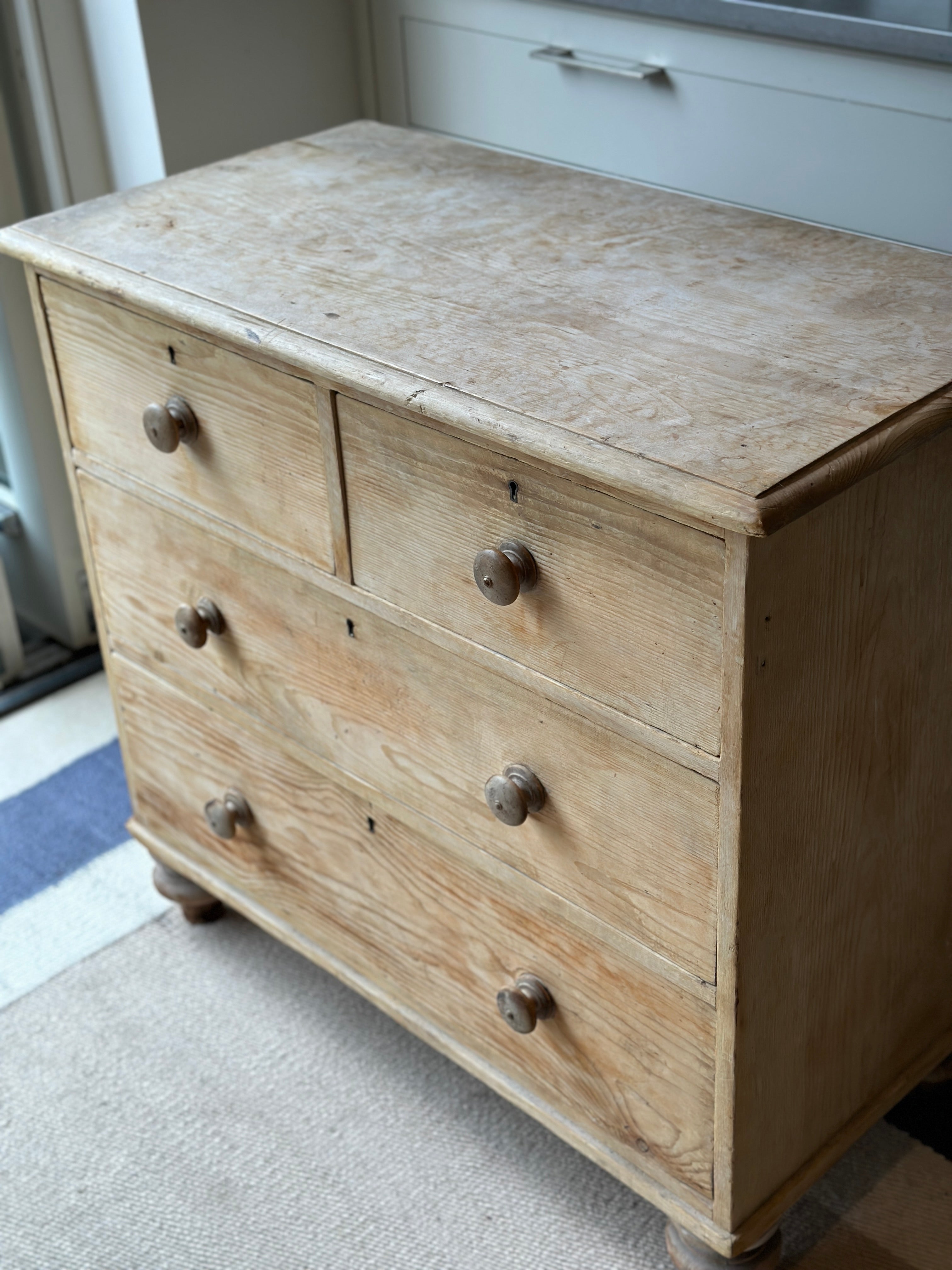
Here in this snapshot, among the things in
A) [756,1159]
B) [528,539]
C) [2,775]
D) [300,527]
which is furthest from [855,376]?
[2,775]

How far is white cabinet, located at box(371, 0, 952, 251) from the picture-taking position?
4.60 feet

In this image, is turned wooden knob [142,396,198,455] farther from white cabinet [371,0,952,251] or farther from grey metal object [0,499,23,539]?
grey metal object [0,499,23,539]

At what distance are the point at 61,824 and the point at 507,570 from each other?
1.18 m

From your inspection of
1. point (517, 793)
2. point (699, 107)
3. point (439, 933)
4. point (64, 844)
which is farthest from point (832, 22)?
point (64, 844)

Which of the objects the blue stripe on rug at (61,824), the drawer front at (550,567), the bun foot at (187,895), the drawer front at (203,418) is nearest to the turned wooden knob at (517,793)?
the drawer front at (550,567)

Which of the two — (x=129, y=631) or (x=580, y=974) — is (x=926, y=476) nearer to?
(x=580, y=974)

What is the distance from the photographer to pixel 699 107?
155 cm

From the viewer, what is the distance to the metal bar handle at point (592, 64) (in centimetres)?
157

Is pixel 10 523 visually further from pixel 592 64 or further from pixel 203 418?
pixel 592 64

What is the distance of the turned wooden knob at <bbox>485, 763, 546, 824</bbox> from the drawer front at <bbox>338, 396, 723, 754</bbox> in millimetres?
111

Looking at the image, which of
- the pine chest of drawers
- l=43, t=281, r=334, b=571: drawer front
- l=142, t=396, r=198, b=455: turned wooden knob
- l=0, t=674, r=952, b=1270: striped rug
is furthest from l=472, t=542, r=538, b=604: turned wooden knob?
l=0, t=674, r=952, b=1270: striped rug

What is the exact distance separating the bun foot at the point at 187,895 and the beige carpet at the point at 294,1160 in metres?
0.08

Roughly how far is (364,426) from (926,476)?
0.44 m

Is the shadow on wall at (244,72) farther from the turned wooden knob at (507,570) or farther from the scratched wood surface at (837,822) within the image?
the scratched wood surface at (837,822)
